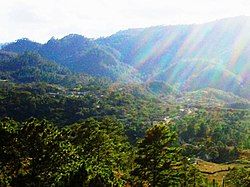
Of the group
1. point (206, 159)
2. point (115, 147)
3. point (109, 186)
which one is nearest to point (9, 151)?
point (109, 186)

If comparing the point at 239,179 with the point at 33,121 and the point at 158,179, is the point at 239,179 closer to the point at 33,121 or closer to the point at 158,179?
the point at 158,179

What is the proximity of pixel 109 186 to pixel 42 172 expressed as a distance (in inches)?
548

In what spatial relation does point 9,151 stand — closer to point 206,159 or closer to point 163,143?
point 163,143

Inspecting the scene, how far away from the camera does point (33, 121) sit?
5800 cm

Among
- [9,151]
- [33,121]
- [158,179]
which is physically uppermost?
[33,121]

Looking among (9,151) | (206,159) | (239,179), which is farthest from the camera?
(206,159)

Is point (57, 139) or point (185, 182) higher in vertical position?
point (57, 139)

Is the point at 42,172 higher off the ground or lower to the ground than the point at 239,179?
higher

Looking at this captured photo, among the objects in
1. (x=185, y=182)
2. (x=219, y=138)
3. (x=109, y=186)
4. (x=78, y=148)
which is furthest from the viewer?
(x=219, y=138)

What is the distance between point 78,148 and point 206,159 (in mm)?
100760

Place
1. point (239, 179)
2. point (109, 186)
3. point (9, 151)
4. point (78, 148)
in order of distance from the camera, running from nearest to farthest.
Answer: point (109, 186) < point (9, 151) < point (78, 148) < point (239, 179)

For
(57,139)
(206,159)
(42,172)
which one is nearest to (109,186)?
(42,172)

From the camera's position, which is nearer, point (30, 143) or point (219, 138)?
point (30, 143)

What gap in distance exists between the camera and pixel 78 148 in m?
71.1
